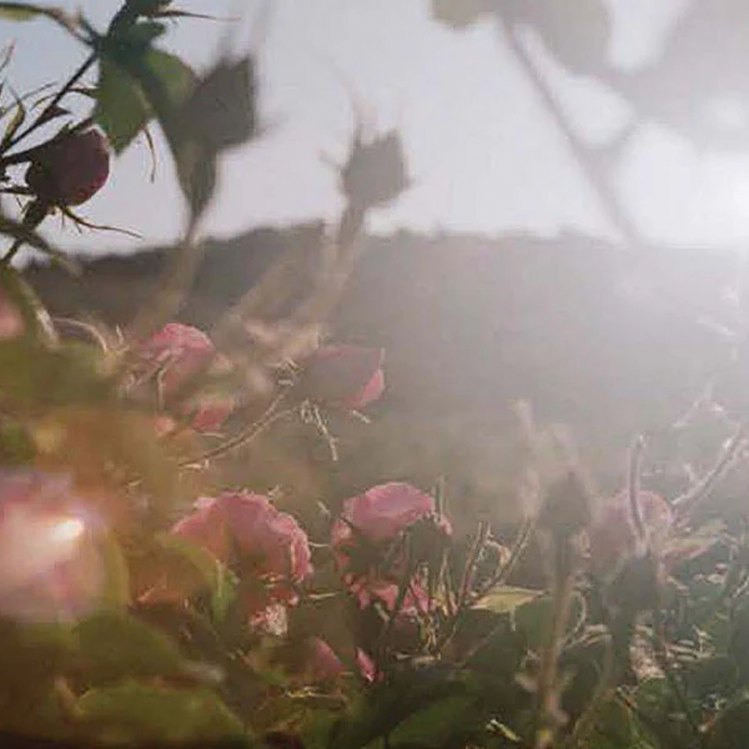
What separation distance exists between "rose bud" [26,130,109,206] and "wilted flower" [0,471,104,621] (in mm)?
310

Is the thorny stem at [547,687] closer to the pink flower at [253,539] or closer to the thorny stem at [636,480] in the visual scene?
the thorny stem at [636,480]

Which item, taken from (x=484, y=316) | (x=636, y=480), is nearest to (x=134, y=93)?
(x=636, y=480)

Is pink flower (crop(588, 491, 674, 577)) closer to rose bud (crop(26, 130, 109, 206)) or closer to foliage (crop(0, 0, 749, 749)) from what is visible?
foliage (crop(0, 0, 749, 749))

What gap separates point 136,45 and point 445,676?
12.7 inches

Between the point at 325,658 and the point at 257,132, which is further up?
the point at 257,132

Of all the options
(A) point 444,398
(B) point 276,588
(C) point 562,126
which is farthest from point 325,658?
(A) point 444,398

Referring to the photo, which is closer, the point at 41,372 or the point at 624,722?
the point at 41,372

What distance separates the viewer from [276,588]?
0.93m

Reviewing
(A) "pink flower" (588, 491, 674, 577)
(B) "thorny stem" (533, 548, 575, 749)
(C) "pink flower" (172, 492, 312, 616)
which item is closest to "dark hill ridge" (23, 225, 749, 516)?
(C) "pink flower" (172, 492, 312, 616)

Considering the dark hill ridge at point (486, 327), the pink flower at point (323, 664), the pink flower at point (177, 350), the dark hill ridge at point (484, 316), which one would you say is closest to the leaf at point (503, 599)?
the pink flower at point (323, 664)

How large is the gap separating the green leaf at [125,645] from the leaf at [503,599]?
416 mm

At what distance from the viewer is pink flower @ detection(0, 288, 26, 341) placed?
0.61 m

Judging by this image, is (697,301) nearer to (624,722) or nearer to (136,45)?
(624,722)

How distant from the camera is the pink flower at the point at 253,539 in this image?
895 millimetres
